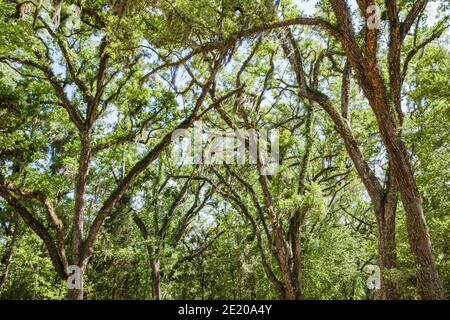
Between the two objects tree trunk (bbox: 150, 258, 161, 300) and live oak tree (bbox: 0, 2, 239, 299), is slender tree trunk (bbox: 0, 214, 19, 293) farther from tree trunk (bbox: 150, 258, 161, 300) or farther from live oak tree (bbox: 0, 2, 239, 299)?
tree trunk (bbox: 150, 258, 161, 300)

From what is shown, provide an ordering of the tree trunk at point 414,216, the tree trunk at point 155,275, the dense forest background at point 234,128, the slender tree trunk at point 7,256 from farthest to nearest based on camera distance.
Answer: the tree trunk at point 155,275, the slender tree trunk at point 7,256, the dense forest background at point 234,128, the tree trunk at point 414,216

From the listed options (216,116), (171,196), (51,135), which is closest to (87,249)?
(216,116)

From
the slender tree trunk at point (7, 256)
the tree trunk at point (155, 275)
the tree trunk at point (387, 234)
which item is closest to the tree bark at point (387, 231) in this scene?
the tree trunk at point (387, 234)

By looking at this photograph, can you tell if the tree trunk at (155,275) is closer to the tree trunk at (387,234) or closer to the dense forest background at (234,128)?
the dense forest background at (234,128)

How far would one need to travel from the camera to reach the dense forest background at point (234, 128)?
7.63 meters

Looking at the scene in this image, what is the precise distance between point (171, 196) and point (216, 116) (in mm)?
6114

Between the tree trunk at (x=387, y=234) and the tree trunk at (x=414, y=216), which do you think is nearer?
the tree trunk at (x=414, y=216)

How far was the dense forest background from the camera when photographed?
7.63 metres

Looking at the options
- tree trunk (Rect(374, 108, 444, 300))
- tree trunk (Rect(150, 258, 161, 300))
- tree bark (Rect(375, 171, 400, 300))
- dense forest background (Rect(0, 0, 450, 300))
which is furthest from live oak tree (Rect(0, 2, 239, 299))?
tree trunk (Rect(150, 258, 161, 300))

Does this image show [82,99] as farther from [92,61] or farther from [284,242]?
[284,242]

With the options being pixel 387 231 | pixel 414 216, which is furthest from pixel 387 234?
pixel 414 216

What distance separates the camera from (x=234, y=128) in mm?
11812

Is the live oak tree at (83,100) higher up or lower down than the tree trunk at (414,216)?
higher up

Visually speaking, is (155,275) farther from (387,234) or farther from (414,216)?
(414,216)
